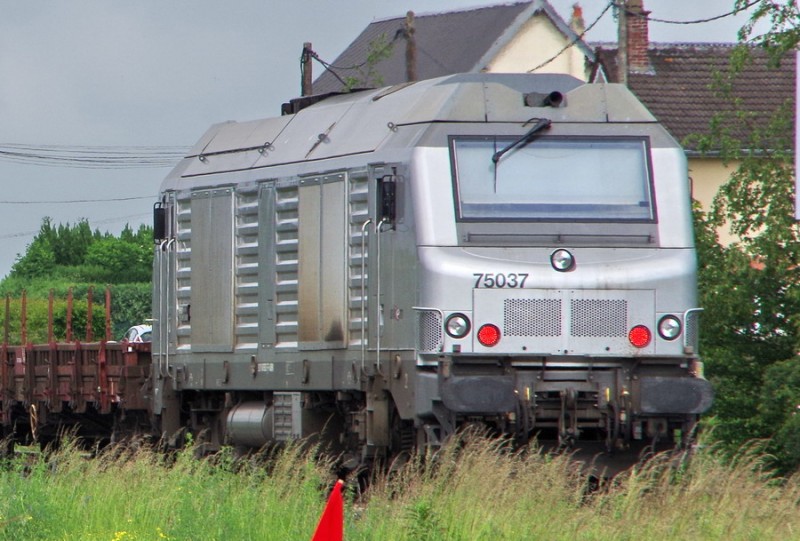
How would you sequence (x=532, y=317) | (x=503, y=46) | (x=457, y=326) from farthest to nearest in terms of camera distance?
(x=503, y=46) < (x=532, y=317) < (x=457, y=326)

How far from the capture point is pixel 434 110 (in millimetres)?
14336

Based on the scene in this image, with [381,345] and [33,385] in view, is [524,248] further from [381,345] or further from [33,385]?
[33,385]

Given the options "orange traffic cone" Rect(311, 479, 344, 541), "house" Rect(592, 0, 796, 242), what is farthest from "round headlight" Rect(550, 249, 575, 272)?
"house" Rect(592, 0, 796, 242)

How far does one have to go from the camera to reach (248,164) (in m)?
17.1

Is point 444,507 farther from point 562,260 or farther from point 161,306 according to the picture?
point 161,306

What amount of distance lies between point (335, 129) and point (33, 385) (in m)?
8.26

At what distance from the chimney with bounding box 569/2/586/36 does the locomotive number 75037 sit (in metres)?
32.6

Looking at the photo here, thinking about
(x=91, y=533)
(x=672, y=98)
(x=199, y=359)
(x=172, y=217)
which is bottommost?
(x=91, y=533)

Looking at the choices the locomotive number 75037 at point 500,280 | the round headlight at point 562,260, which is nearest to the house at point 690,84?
the round headlight at point 562,260

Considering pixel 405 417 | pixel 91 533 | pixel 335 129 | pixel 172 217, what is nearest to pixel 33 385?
pixel 172 217

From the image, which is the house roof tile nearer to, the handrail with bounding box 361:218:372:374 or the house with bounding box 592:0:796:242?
the house with bounding box 592:0:796:242

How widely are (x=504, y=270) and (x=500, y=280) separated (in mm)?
86

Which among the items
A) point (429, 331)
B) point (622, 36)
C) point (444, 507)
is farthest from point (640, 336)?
point (622, 36)

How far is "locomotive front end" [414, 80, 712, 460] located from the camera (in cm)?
1369
